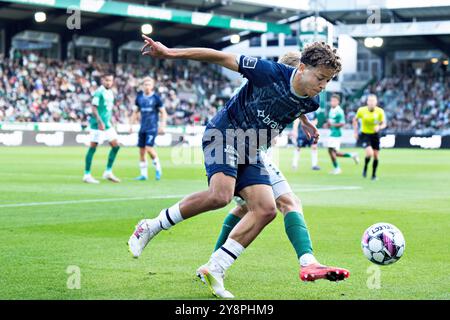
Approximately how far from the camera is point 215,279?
6.89 meters

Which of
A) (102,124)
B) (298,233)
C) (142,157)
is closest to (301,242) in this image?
(298,233)

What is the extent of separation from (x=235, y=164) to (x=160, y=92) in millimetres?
50392

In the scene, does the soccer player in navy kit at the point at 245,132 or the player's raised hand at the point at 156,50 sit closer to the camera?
the player's raised hand at the point at 156,50

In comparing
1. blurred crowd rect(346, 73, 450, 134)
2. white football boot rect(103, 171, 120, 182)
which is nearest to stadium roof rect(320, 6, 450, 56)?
blurred crowd rect(346, 73, 450, 134)

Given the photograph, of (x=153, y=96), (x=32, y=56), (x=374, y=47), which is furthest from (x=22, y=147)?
(x=374, y=47)

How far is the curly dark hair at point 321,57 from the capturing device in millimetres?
7047

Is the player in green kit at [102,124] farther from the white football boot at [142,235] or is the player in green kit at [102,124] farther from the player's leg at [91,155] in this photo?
the white football boot at [142,235]

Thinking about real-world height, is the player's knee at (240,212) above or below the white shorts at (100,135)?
below

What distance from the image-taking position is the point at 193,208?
23.9 ft

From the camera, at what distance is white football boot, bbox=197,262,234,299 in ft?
22.5

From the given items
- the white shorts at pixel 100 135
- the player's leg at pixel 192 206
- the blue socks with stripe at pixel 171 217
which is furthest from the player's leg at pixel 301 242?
the white shorts at pixel 100 135

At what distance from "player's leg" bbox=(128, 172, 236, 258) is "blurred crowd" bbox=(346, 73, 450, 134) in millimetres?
51033

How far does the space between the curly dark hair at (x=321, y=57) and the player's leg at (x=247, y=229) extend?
3.68ft
